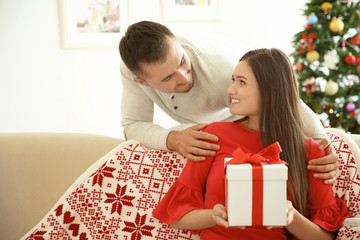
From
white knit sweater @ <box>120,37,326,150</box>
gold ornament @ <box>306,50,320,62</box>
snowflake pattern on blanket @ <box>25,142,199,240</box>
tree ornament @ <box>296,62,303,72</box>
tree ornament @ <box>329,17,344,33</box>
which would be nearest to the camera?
snowflake pattern on blanket @ <box>25,142,199,240</box>

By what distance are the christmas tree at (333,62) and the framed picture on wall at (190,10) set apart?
0.89 meters

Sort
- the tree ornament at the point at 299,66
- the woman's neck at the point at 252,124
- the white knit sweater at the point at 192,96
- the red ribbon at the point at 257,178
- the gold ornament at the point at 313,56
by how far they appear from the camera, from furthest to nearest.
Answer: the tree ornament at the point at 299,66 < the gold ornament at the point at 313,56 < the white knit sweater at the point at 192,96 < the woman's neck at the point at 252,124 < the red ribbon at the point at 257,178

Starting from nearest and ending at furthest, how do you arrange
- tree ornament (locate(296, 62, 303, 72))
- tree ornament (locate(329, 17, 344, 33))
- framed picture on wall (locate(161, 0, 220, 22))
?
1. tree ornament (locate(329, 17, 344, 33))
2. tree ornament (locate(296, 62, 303, 72))
3. framed picture on wall (locate(161, 0, 220, 22))

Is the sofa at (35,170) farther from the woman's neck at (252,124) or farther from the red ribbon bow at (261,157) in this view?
the red ribbon bow at (261,157)

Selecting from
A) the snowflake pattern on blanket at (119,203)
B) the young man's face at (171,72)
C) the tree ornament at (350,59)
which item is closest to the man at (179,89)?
the young man's face at (171,72)

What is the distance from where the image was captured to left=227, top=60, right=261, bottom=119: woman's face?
1638mm

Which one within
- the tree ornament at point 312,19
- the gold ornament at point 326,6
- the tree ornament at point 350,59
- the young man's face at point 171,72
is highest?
the gold ornament at point 326,6

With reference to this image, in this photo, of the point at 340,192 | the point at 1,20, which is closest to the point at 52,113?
the point at 1,20

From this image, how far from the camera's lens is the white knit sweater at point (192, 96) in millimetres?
1983

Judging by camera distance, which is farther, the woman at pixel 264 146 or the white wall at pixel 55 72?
the white wall at pixel 55 72

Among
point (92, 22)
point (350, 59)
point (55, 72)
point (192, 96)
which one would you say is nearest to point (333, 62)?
point (350, 59)

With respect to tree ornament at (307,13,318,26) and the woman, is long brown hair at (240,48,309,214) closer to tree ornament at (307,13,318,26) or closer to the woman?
the woman

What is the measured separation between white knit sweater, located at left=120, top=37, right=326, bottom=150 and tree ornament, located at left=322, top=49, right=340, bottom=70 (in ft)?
5.80

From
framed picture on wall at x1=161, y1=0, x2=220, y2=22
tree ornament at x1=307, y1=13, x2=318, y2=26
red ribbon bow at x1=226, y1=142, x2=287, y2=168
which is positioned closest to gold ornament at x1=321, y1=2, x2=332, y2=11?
tree ornament at x1=307, y1=13, x2=318, y2=26
